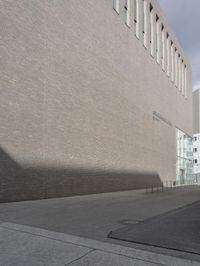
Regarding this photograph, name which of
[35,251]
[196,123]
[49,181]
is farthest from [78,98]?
[196,123]

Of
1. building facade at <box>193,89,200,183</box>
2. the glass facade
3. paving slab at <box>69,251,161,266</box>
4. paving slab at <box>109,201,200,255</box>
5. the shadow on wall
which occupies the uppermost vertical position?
building facade at <box>193,89,200,183</box>

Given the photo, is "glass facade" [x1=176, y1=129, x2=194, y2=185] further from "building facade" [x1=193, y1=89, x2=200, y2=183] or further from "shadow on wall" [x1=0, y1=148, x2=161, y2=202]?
"shadow on wall" [x1=0, y1=148, x2=161, y2=202]

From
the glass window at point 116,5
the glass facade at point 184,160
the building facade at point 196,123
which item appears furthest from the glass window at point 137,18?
the building facade at point 196,123

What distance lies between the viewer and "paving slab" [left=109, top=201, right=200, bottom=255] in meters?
6.01

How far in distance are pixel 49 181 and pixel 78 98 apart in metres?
5.68

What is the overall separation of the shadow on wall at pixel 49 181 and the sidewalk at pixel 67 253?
6463 millimetres

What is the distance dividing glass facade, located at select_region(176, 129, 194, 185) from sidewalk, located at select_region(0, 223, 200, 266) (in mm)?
35717

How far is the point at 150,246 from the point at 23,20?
1250 centimetres

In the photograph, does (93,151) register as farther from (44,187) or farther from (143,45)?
(143,45)

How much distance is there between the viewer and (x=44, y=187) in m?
14.9

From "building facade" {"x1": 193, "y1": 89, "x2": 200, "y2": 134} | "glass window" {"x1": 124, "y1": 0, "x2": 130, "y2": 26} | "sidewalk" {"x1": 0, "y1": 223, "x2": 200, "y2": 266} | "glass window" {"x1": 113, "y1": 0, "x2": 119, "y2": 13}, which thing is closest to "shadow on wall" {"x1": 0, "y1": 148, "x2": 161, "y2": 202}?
"sidewalk" {"x1": 0, "y1": 223, "x2": 200, "y2": 266}

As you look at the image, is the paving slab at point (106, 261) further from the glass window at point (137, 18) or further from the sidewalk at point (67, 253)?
the glass window at point (137, 18)

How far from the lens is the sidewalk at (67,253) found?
16.2 feet

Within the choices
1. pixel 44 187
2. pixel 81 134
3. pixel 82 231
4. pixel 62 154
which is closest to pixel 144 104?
pixel 81 134
